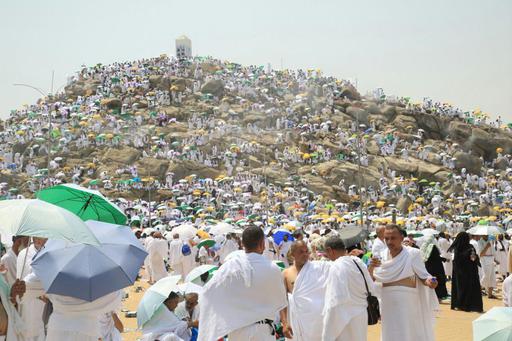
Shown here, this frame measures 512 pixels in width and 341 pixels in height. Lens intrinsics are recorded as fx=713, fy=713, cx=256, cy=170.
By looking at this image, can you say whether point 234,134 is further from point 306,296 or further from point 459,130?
point 306,296

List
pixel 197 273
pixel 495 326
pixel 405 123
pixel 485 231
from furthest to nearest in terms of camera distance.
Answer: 1. pixel 405 123
2. pixel 485 231
3. pixel 197 273
4. pixel 495 326

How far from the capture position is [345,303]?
19.9ft

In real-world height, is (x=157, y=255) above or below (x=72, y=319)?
below

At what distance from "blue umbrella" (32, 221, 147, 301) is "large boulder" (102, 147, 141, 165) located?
1766 inches

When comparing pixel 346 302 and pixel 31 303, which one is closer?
pixel 346 302

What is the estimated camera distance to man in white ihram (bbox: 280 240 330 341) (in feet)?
20.7

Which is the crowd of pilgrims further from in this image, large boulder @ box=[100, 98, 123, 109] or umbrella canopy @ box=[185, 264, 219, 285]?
→ large boulder @ box=[100, 98, 123, 109]

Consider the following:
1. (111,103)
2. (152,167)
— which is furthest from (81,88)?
(152,167)

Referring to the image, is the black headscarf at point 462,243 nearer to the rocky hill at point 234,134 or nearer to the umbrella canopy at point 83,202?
the umbrella canopy at point 83,202

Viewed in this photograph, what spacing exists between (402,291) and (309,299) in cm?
100

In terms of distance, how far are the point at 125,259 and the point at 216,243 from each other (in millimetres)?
12058

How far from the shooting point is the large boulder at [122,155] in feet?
165

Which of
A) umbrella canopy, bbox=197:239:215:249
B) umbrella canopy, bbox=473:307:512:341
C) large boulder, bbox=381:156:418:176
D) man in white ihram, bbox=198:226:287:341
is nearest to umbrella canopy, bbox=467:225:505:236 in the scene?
umbrella canopy, bbox=197:239:215:249

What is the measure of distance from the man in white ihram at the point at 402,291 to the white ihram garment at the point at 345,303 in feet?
2.13
